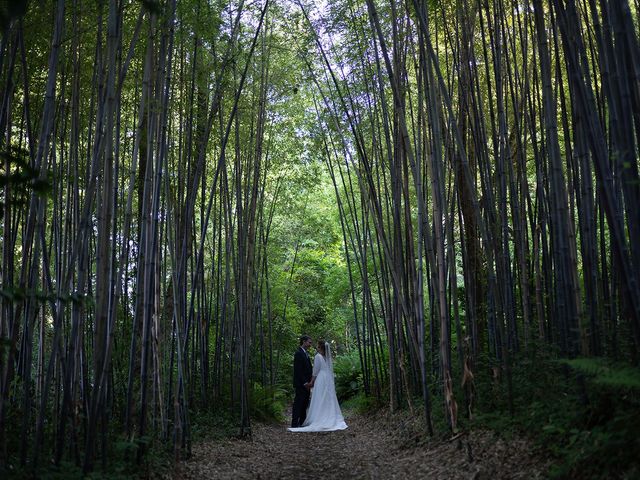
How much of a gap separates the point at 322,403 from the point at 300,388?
35 centimetres

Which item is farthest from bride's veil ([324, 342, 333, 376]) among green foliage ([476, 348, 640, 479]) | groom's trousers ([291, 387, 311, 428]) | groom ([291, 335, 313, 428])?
green foliage ([476, 348, 640, 479])

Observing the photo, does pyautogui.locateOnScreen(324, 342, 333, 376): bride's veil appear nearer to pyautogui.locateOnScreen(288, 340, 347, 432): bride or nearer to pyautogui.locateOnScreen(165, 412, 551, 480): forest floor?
pyautogui.locateOnScreen(288, 340, 347, 432): bride

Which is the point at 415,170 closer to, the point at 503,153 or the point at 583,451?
the point at 503,153

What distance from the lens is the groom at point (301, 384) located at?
705 centimetres

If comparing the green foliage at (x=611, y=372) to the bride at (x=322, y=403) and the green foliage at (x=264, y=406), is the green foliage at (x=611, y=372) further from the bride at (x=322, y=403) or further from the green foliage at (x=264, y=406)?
the green foliage at (x=264, y=406)

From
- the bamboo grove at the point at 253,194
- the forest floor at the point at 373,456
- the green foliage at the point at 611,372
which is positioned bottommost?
the forest floor at the point at 373,456

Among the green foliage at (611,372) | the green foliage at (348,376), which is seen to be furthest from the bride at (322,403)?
the green foliage at (611,372)

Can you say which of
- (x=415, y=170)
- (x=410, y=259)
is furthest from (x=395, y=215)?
(x=415, y=170)

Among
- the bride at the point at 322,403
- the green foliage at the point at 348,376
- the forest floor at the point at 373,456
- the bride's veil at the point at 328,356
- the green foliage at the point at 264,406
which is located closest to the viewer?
the forest floor at the point at 373,456

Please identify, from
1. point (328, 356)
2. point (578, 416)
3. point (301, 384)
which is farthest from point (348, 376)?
point (578, 416)

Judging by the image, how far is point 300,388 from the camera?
7.09 meters

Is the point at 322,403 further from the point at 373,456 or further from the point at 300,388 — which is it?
the point at 373,456

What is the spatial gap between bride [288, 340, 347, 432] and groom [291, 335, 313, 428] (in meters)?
0.08

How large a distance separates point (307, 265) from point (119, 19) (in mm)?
10889
